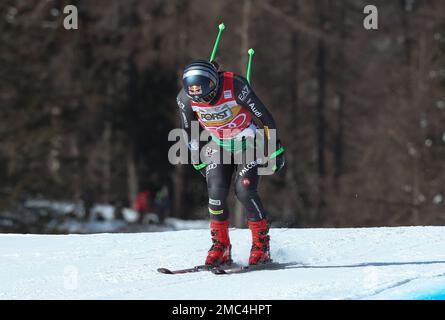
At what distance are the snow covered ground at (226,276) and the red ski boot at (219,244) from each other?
34 centimetres

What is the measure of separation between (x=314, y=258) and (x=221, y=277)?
1.25 m

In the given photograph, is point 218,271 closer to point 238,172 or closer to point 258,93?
point 238,172

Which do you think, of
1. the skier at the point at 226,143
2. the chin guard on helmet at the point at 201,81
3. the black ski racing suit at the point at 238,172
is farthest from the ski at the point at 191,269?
the chin guard on helmet at the point at 201,81

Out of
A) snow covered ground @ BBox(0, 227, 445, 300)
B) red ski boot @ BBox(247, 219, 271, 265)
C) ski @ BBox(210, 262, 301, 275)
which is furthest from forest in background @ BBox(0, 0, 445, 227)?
red ski boot @ BBox(247, 219, 271, 265)

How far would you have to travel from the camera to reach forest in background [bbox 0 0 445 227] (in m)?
19.8

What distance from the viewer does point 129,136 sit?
26453 mm

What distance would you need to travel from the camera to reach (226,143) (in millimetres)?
6773

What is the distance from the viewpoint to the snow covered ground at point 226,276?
5.57 m

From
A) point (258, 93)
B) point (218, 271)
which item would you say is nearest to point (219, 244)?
point (218, 271)

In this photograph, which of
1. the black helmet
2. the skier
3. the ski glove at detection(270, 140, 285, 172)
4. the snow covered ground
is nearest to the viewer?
the snow covered ground

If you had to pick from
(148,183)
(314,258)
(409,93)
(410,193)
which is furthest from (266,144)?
(148,183)

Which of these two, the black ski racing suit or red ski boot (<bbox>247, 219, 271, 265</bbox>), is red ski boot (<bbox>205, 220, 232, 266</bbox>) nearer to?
the black ski racing suit

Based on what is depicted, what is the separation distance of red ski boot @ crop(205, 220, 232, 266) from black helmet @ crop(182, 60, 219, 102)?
3.61 feet
